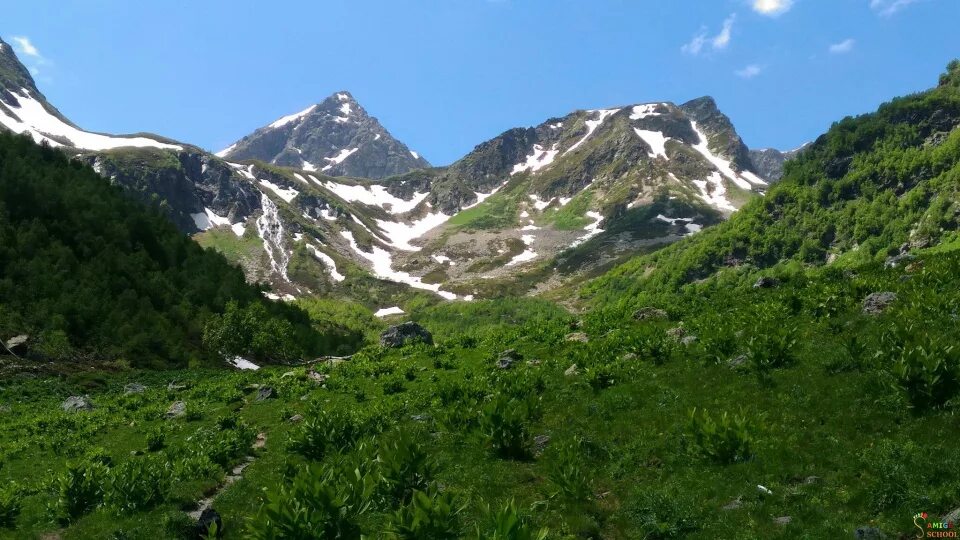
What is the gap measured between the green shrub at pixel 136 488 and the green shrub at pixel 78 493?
0.42 meters

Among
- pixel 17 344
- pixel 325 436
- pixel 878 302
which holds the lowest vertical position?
pixel 325 436

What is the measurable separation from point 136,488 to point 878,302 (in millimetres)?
33380

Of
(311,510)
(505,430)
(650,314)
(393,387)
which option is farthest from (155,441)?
(650,314)

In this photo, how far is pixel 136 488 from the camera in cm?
→ 1833

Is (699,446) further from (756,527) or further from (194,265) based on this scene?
(194,265)

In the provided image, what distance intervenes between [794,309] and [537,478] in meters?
21.2

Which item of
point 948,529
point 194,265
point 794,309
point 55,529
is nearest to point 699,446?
point 948,529

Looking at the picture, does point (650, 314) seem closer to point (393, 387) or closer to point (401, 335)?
point (393, 387)

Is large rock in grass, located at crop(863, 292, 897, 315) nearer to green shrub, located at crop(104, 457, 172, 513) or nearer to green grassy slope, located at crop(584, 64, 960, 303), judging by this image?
green shrub, located at crop(104, 457, 172, 513)

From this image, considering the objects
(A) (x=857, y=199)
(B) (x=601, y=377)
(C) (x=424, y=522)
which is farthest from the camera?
(A) (x=857, y=199)

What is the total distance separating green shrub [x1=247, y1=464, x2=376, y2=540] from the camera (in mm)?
11266

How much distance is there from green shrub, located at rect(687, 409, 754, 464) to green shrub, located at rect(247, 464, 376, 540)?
1027cm

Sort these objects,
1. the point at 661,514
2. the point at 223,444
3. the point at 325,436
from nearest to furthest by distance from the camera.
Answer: the point at 661,514
the point at 325,436
the point at 223,444

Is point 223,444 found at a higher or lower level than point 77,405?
lower
